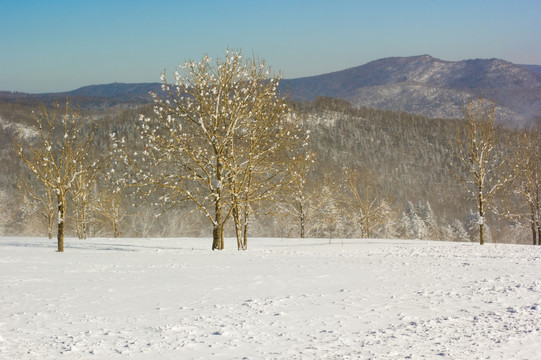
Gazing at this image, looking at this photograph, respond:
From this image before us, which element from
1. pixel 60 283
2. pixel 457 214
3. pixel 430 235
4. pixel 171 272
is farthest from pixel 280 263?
pixel 457 214

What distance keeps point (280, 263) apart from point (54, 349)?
8759 millimetres

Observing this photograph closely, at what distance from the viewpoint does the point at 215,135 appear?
Answer: 1925cm

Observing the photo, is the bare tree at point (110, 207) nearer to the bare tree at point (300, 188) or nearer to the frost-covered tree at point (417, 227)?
the bare tree at point (300, 188)

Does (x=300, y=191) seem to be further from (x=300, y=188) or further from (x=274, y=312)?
(x=274, y=312)

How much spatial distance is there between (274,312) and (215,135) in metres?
12.3

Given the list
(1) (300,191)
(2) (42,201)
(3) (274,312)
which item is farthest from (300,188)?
(3) (274,312)

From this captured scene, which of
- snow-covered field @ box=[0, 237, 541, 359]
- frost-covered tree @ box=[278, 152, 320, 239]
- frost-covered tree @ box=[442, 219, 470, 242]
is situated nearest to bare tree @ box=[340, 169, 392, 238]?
frost-covered tree @ box=[278, 152, 320, 239]

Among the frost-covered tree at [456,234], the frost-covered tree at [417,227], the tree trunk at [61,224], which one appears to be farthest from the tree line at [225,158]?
the frost-covered tree at [456,234]

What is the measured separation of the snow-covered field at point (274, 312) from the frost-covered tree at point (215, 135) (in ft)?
23.1

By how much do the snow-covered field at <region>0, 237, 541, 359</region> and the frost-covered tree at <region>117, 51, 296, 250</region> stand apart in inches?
277

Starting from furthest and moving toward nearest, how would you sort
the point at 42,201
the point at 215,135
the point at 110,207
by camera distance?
the point at 110,207 → the point at 42,201 → the point at 215,135

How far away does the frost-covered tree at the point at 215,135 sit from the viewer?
19484 millimetres

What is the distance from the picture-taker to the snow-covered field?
19.6 ft

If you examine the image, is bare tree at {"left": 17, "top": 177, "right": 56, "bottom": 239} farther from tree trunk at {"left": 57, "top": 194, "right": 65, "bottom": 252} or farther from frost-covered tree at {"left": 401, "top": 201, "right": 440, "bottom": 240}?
frost-covered tree at {"left": 401, "top": 201, "right": 440, "bottom": 240}
